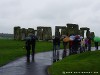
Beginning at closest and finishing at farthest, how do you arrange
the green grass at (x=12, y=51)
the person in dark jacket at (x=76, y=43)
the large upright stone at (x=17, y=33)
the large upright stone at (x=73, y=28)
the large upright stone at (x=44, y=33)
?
the green grass at (x=12, y=51), the person in dark jacket at (x=76, y=43), the large upright stone at (x=73, y=28), the large upright stone at (x=44, y=33), the large upright stone at (x=17, y=33)

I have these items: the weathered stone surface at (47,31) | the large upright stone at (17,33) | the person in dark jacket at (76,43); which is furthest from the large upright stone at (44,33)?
the person in dark jacket at (76,43)

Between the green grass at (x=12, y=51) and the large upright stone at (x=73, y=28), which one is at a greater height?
the large upright stone at (x=73, y=28)

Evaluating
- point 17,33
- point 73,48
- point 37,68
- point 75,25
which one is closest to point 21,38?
point 17,33

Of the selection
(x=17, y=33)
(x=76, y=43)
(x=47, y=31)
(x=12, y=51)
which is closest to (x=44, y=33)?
(x=47, y=31)

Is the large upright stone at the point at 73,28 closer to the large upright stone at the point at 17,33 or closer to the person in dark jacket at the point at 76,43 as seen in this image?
the large upright stone at the point at 17,33

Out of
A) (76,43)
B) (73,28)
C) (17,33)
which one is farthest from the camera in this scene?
(17,33)

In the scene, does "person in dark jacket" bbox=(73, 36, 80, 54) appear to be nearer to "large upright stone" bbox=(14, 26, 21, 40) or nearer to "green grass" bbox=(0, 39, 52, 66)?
"green grass" bbox=(0, 39, 52, 66)

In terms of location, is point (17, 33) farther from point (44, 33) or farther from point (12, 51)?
point (12, 51)

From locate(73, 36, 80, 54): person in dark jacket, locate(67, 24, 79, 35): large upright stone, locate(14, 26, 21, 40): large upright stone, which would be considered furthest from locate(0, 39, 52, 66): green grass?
locate(14, 26, 21, 40): large upright stone

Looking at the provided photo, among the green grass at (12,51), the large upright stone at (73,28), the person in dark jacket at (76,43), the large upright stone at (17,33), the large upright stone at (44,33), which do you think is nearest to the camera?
the green grass at (12,51)

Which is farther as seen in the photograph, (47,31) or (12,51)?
(47,31)

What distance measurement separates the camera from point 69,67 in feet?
79.5

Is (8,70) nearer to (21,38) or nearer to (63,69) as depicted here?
(63,69)

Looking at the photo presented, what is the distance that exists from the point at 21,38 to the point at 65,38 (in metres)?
42.5
